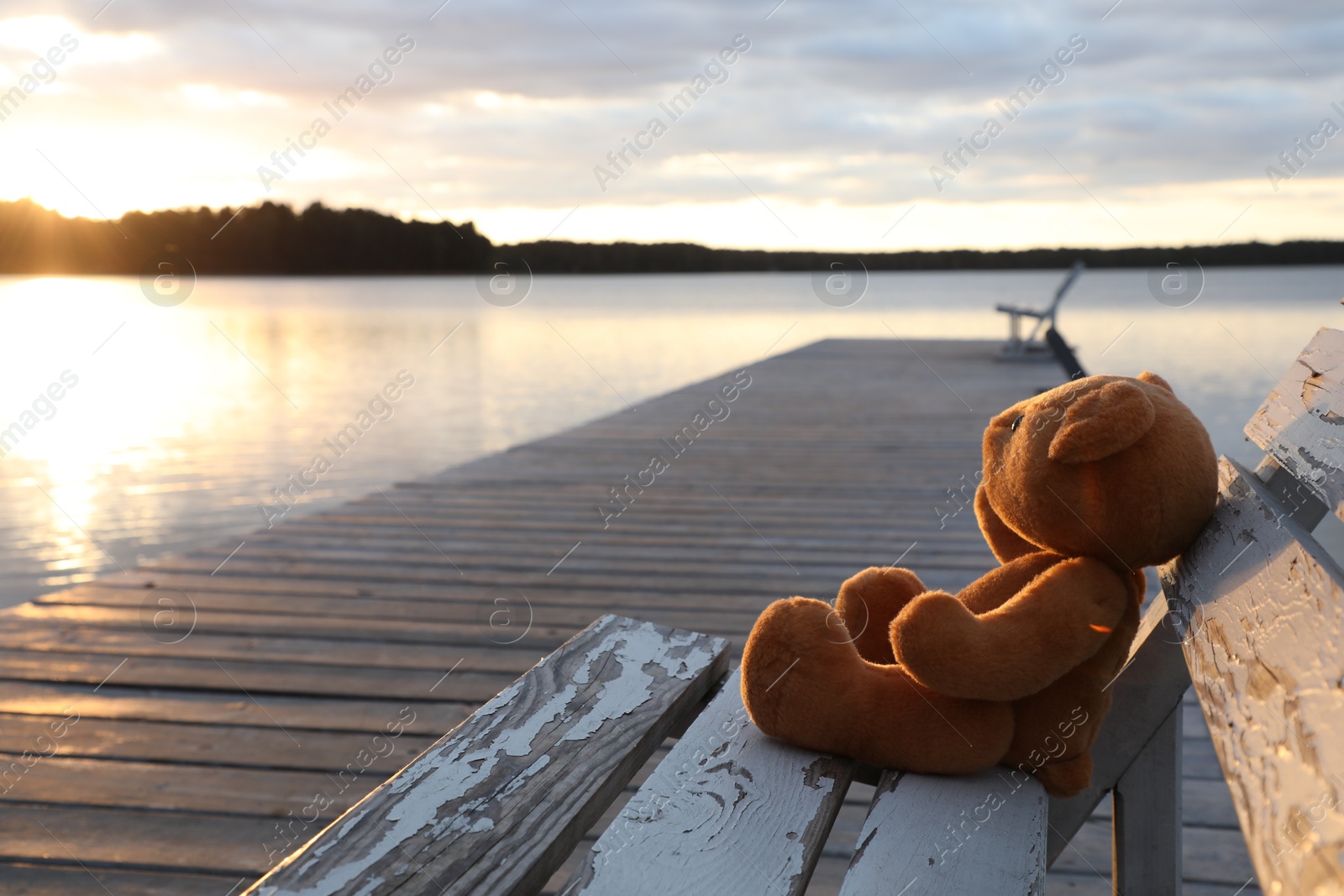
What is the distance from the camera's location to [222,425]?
43.3 ft

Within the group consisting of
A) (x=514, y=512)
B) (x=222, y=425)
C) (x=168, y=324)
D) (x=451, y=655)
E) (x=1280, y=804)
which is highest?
(x=168, y=324)

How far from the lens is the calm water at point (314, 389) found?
8445mm

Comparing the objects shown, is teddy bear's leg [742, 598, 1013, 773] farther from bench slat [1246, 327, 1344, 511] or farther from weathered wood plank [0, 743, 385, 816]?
weathered wood plank [0, 743, 385, 816]

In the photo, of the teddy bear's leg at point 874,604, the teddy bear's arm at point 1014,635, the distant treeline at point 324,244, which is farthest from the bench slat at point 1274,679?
the distant treeline at point 324,244

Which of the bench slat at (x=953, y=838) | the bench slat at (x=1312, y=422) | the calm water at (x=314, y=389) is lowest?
the bench slat at (x=953, y=838)

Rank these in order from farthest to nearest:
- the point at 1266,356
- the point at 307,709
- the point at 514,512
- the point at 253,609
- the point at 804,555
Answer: the point at 1266,356 → the point at 514,512 → the point at 804,555 → the point at 253,609 → the point at 307,709

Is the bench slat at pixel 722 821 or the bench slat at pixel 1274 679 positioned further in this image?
the bench slat at pixel 722 821

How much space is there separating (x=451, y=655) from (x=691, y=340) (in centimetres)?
2710

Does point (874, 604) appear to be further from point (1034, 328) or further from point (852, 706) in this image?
point (1034, 328)

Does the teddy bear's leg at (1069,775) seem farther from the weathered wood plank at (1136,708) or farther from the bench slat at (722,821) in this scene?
the bench slat at (722,821)

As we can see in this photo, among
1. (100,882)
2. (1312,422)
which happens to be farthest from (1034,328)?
(100,882)

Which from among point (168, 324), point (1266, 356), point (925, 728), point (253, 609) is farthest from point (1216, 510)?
point (168, 324)

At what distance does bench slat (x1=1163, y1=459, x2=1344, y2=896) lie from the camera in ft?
2.31

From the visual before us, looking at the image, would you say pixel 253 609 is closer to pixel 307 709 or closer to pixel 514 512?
pixel 307 709
